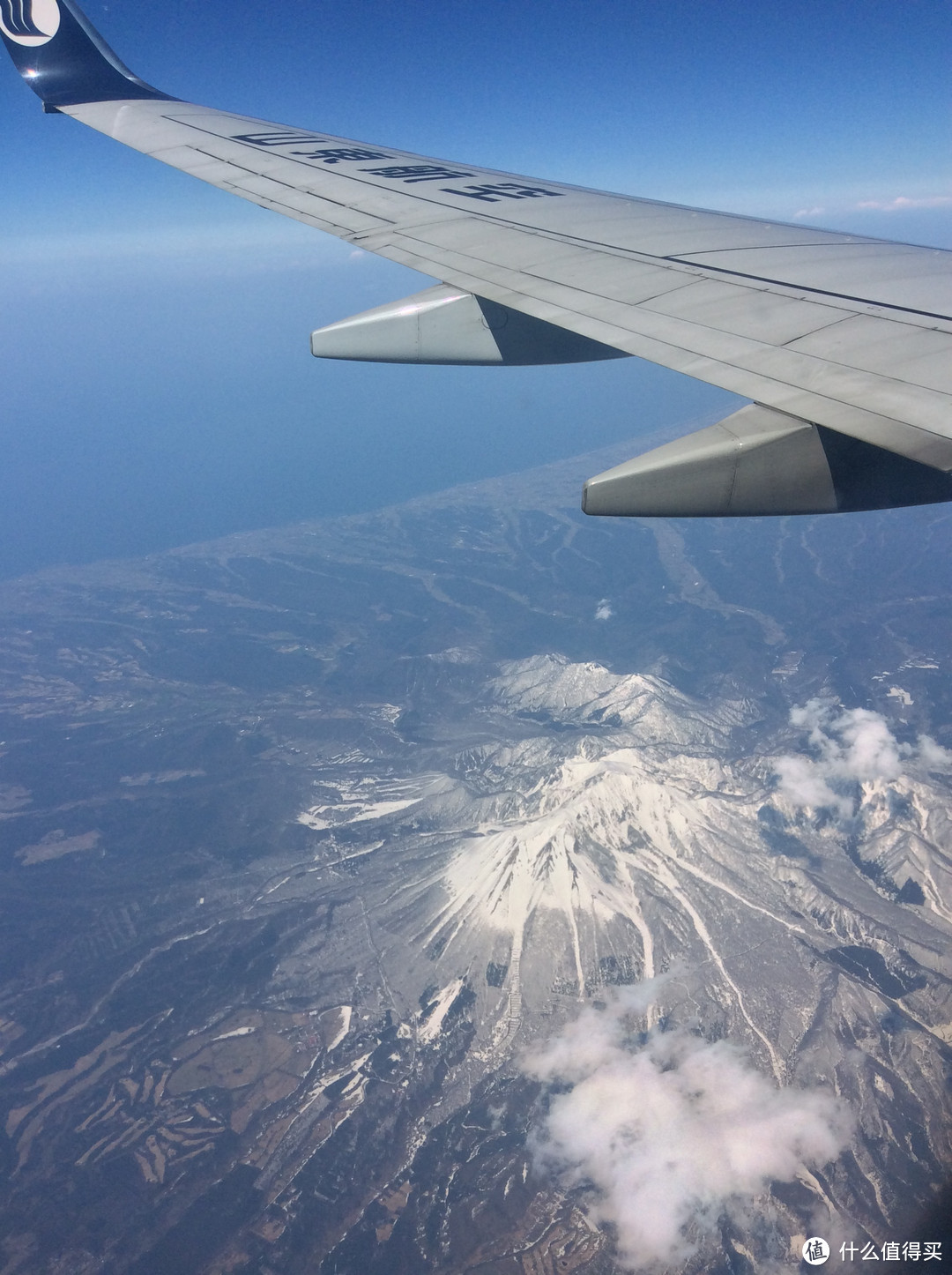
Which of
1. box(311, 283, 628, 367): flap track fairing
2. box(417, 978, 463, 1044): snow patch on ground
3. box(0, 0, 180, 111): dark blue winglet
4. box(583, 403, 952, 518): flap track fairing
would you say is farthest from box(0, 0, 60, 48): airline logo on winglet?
box(417, 978, 463, 1044): snow patch on ground

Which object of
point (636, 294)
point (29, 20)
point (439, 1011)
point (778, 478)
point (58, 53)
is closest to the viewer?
point (778, 478)

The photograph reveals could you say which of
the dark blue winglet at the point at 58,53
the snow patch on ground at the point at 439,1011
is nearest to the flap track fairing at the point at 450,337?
the dark blue winglet at the point at 58,53

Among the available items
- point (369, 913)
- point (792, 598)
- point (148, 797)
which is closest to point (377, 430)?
point (792, 598)

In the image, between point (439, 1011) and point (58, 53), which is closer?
point (58, 53)

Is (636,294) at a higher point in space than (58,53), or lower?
lower

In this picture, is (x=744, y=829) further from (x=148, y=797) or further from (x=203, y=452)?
(x=203, y=452)

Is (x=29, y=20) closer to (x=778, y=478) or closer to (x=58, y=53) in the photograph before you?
(x=58, y=53)

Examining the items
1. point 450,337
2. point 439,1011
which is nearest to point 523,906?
point 439,1011
